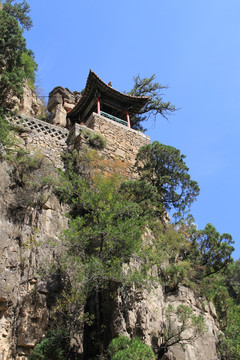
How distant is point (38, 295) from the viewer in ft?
30.8

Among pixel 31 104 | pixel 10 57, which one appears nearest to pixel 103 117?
pixel 10 57

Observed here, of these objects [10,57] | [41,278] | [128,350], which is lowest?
[128,350]

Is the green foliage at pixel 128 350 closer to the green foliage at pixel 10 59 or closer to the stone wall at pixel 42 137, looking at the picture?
the stone wall at pixel 42 137

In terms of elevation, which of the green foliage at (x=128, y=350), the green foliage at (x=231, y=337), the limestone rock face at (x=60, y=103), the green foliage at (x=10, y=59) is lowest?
the green foliage at (x=128, y=350)

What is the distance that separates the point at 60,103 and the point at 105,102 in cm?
404

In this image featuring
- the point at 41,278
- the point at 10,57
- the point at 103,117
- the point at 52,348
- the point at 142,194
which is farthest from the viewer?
the point at 103,117

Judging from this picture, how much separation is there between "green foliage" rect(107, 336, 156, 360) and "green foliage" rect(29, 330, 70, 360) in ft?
3.29

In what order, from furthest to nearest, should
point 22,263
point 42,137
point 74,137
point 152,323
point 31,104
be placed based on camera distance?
point 31,104 < point 74,137 < point 42,137 < point 22,263 < point 152,323

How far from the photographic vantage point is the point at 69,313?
347 inches

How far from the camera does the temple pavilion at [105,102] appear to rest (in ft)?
58.8

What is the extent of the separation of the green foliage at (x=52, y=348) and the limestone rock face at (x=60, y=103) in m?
13.4

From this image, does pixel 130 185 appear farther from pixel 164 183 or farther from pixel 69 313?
pixel 69 313

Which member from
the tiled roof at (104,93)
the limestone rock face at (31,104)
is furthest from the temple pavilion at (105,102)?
the limestone rock face at (31,104)

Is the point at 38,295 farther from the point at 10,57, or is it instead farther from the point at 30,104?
the point at 30,104
